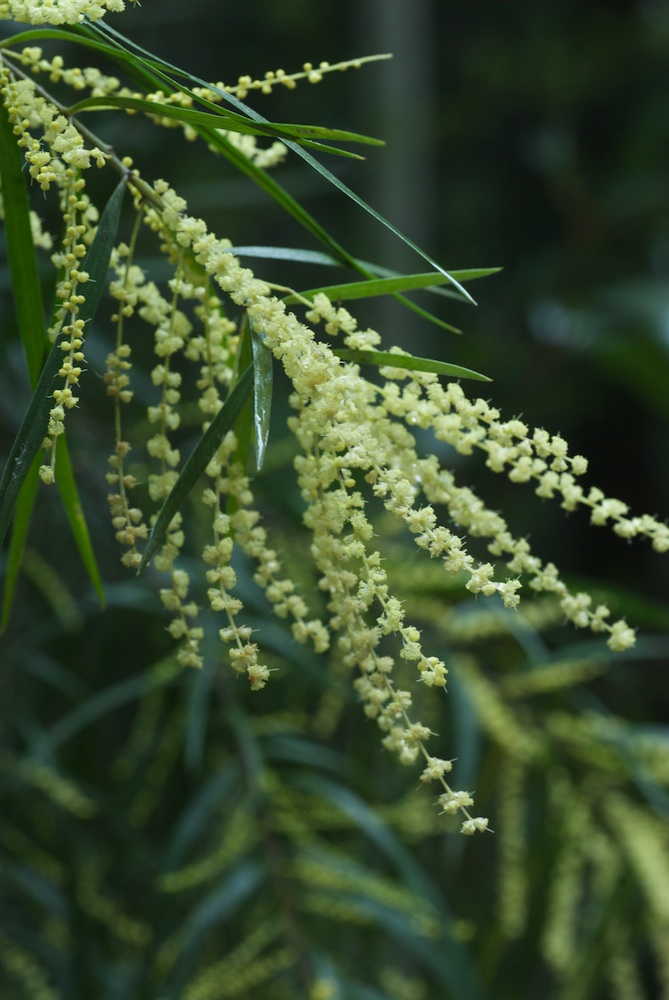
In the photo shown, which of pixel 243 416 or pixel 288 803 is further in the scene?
pixel 288 803

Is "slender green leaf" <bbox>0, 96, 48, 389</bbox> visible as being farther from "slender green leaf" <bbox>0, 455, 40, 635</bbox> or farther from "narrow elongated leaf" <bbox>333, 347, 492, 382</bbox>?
"narrow elongated leaf" <bbox>333, 347, 492, 382</bbox>

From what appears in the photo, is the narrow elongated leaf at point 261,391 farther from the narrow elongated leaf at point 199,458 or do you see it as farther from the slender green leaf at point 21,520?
the slender green leaf at point 21,520

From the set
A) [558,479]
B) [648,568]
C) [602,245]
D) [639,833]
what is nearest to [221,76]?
[602,245]

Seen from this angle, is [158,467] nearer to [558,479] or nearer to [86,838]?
[86,838]

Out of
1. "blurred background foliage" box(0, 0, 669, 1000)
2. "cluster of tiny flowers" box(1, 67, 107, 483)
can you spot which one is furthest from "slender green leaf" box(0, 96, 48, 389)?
"blurred background foliage" box(0, 0, 669, 1000)

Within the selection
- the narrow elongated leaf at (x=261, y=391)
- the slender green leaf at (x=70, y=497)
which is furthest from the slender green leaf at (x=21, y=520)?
the narrow elongated leaf at (x=261, y=391)

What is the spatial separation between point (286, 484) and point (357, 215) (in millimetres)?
1342

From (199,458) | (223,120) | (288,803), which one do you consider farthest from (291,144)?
(288,803)

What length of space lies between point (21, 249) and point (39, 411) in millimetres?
115

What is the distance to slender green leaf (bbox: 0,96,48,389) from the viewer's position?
0.46 metres

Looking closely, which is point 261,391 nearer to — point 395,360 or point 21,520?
point 395,360

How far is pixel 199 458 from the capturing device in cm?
41

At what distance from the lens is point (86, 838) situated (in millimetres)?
1005

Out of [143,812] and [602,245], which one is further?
[602,245]
